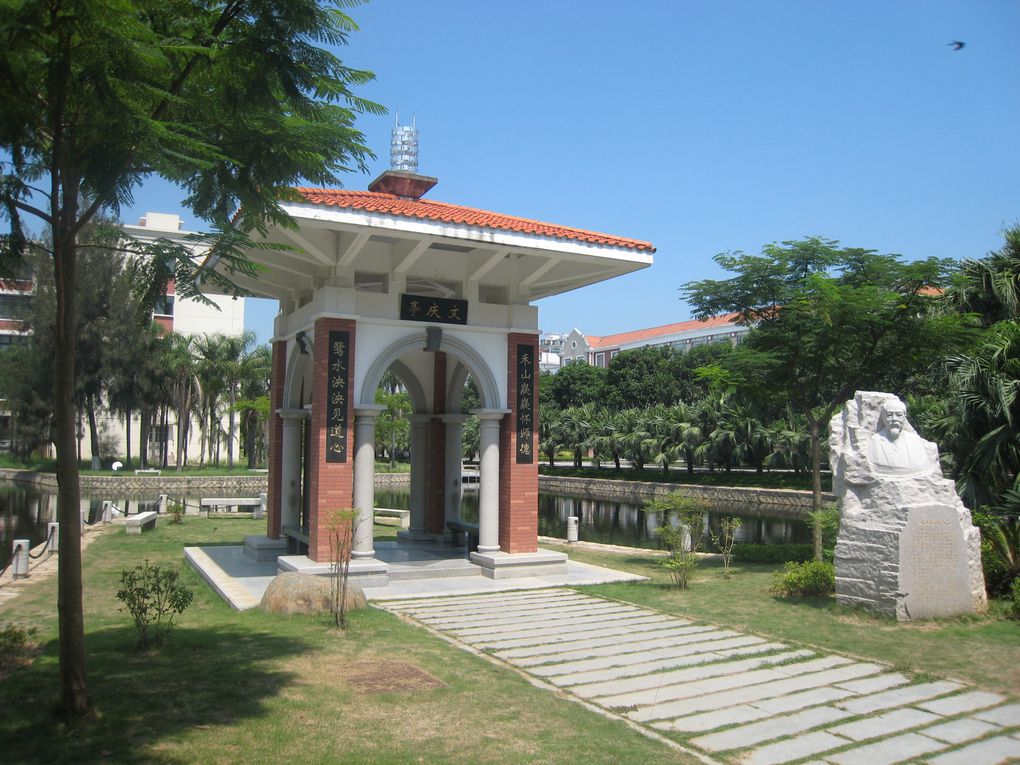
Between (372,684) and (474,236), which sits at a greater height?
(474,236)

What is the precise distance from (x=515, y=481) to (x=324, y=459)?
9.95 ft

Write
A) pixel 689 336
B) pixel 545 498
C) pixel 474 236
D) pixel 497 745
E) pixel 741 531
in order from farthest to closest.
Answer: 1. pixel 689 336
2. pixel 545 498
3. pixel 741 531
4. pixel 474 236
5. pixel 497 745

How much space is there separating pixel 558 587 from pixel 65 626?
7.29 metres

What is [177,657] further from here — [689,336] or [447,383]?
[689,336]

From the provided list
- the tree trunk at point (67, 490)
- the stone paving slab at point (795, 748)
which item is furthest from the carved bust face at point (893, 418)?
the tree trunk at point (67, 490)

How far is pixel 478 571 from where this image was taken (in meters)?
12.6

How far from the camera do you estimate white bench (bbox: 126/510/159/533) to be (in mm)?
18709

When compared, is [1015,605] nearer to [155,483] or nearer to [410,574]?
[410,574]

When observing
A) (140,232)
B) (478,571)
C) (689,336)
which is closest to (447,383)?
(478,571)

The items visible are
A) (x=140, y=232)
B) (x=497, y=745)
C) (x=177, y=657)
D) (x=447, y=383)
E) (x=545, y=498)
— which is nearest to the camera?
(x=497, y=745)

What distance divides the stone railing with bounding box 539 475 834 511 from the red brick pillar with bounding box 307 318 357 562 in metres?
17.6

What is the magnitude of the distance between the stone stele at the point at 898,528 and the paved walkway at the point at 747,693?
166 centimetres

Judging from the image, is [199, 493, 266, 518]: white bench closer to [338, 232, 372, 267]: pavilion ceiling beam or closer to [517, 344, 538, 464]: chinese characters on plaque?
[517, 344, 538, 464]: chinese characters on plaque

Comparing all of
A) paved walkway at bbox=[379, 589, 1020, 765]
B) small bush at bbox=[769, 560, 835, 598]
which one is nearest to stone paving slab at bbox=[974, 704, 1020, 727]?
paved walkway at bbox=[379, 589, 1020, 765]
